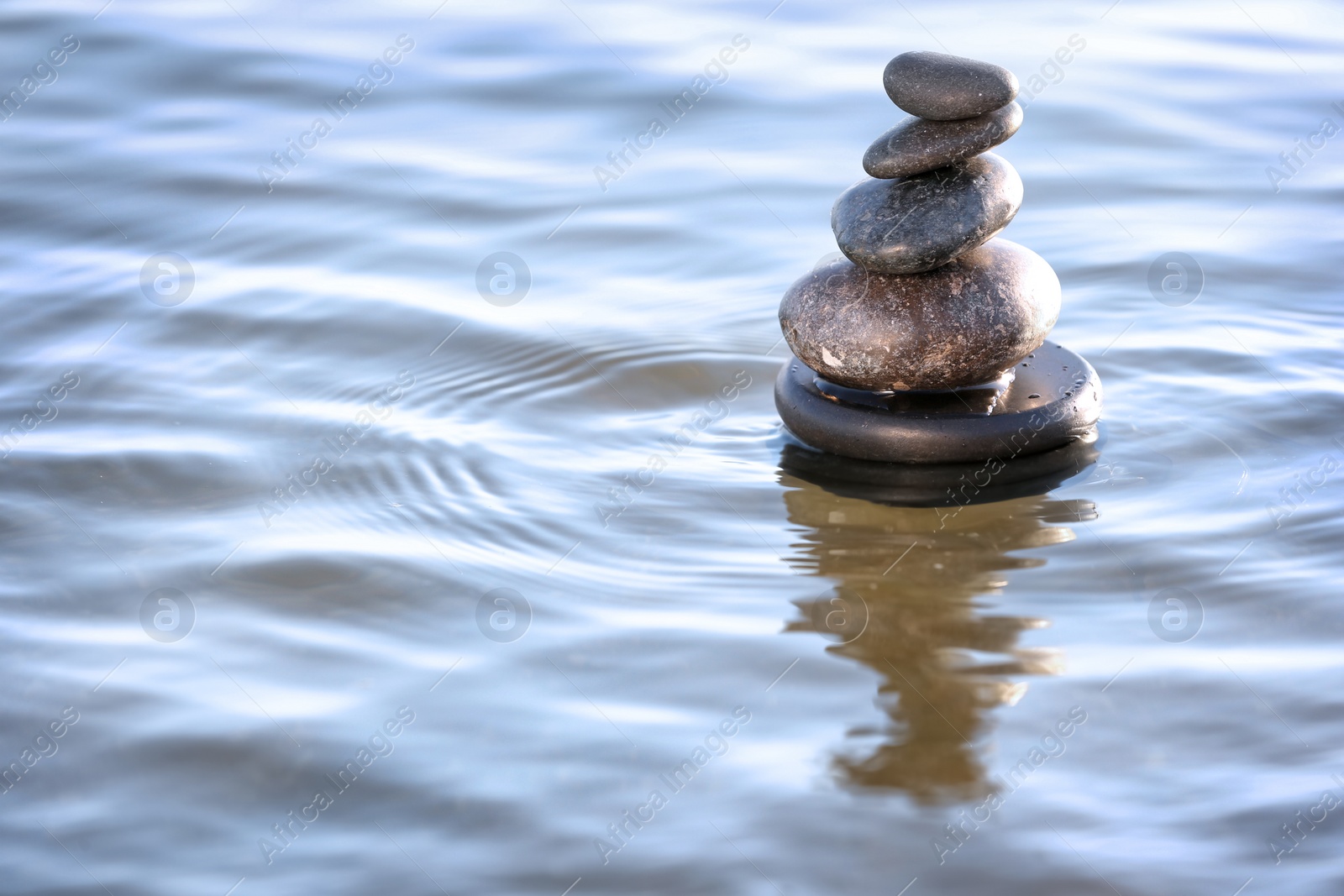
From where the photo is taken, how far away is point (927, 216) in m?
4.32

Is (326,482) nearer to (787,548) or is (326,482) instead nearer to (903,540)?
(787,548)

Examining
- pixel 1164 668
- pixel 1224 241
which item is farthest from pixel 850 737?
pixel 1224 241

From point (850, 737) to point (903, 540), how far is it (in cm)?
99

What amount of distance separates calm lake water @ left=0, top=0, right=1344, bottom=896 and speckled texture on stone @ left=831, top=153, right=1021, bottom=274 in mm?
826

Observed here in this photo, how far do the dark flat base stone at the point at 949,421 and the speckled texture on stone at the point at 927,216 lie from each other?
49 cm

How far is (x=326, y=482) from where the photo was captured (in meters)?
4.61

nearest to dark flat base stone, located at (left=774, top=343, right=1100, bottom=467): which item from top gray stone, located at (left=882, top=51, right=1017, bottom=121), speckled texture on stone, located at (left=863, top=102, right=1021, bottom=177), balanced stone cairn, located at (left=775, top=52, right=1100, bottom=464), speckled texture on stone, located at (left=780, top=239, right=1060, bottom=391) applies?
balanced stone cairn, located at (left=775, top=52, right=1100, bottom=464)

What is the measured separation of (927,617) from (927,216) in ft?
4.51

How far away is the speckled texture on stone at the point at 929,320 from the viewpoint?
4398 millimetres

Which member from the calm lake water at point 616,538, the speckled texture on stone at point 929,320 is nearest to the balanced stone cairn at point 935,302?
the speckled texture on stone at point 929,320

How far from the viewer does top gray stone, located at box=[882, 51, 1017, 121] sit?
13.8 ft

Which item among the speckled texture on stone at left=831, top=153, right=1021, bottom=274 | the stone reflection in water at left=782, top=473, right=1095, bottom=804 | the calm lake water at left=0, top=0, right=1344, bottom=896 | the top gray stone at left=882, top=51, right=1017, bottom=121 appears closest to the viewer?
the calm lake water at left=0, top=0, right=1344, bottom=896

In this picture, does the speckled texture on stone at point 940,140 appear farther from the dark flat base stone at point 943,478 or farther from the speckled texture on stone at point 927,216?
the dark flat base stone at point 943,478

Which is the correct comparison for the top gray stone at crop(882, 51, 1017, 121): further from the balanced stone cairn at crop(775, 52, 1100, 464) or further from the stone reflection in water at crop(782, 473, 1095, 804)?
the stone reflection in water at crop(782, 473, 1095, 804)
